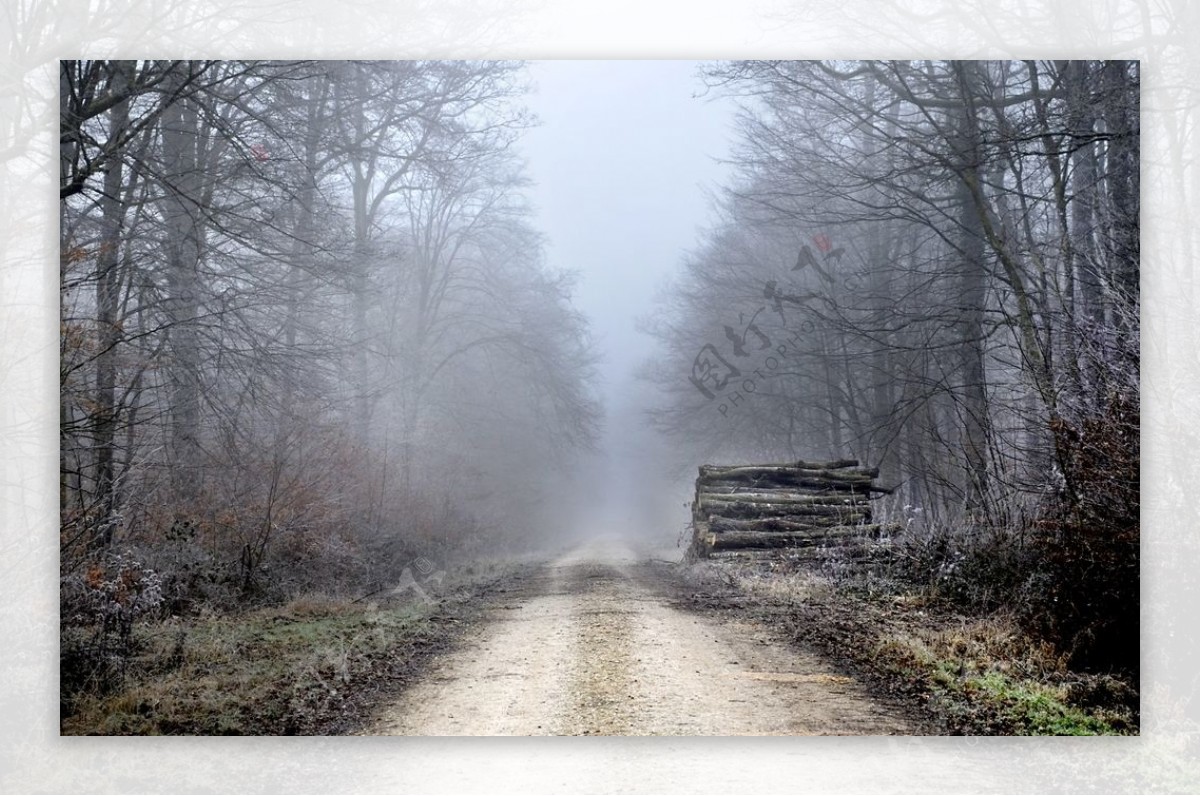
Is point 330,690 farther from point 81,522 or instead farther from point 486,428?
point 486,428

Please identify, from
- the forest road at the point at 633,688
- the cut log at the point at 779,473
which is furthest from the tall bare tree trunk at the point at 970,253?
the forest road at the point at 633,688

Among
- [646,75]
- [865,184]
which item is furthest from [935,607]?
[646,75]

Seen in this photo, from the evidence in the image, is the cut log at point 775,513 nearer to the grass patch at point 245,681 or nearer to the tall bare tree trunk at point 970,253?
the tall bare tree trunk at point 970,253

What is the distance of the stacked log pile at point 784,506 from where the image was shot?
862 centimetres

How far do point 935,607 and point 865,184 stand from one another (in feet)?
11.8

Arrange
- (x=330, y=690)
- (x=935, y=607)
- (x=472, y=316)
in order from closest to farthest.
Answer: (x=330, y=690), (x=935, y=607), (x=472, y=316)

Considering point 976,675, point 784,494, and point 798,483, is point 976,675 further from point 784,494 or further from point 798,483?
point 784,494

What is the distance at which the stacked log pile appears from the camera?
8.62 metres

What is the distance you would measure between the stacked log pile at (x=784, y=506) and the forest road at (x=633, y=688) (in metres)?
1.68

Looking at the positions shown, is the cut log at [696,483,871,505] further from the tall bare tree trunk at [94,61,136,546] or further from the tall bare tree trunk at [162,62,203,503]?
the tall bare tree trunk at [94,61,136,546]

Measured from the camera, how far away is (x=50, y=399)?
675cm

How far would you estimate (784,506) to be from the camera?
9711 mm

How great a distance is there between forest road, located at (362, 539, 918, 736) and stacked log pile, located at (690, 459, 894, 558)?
168cm

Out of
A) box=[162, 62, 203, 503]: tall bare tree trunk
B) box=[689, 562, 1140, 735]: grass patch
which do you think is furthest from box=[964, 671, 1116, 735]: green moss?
box=[162, 62, 203, 503]: tall bare tree trunk
